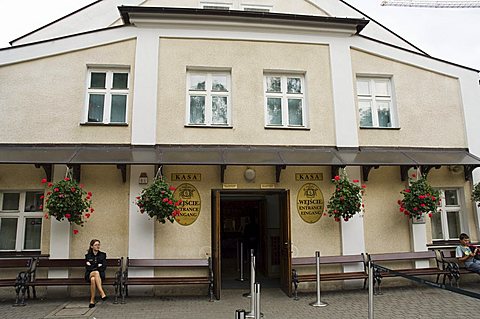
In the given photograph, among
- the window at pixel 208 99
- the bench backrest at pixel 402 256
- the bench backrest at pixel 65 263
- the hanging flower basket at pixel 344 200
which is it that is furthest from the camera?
the window at pixel 208 99

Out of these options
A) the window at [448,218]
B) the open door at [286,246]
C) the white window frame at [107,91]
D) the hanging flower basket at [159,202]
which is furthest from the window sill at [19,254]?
the window at [448,218]

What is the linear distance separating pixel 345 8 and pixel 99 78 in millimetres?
8257

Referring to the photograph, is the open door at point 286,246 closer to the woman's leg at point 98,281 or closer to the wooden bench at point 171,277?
the wooden bench at point 171,277

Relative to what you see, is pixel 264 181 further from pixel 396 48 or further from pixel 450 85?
pixel 450 85

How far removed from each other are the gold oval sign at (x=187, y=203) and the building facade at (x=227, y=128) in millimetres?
115

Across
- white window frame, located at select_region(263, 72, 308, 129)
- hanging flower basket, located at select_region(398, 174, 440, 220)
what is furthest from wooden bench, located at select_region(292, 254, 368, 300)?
white window frame, located at select_region(263, 72, 308, 129)

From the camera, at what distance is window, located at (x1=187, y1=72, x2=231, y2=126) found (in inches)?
367

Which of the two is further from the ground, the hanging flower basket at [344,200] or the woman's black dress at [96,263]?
the hanging flower basket at [344,200]

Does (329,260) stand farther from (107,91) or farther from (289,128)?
(107,91)

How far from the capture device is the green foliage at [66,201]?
770cm

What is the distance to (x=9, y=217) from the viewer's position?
8.65m

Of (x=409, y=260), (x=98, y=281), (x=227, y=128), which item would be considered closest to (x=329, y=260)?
(x=409, y=260)

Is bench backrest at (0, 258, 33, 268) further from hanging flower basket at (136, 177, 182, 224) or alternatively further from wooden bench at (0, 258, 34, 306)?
hanging flower basket at (136, 177, 182, 224)

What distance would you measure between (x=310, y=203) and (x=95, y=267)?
5057 mm
